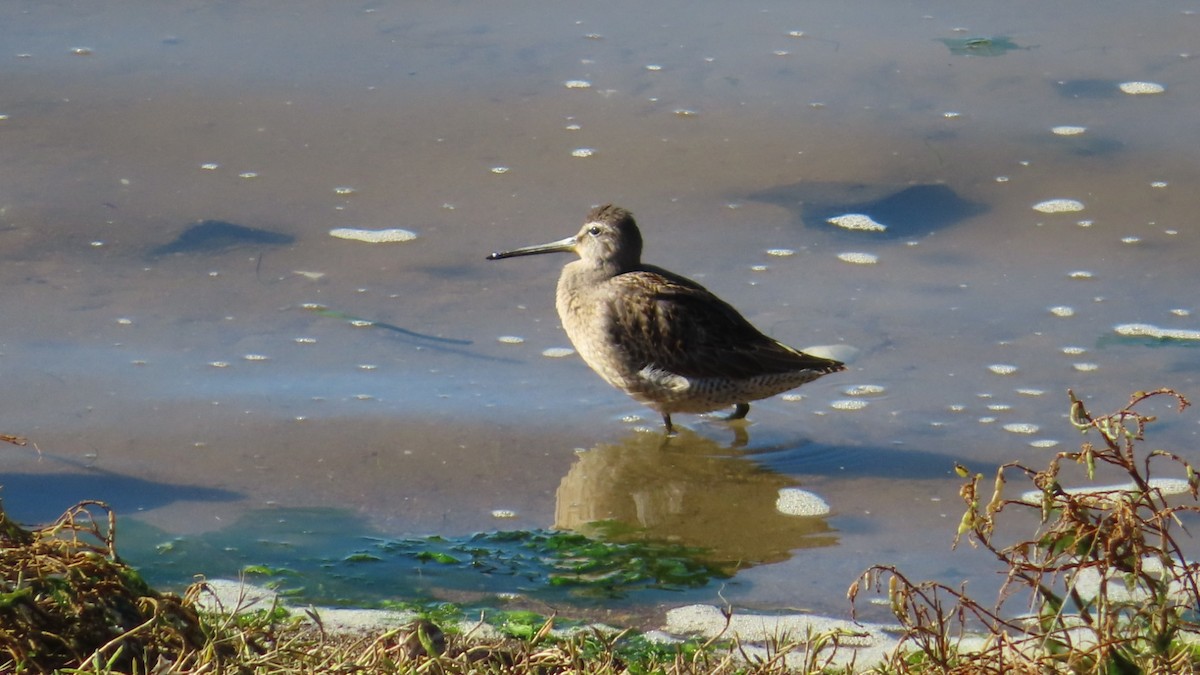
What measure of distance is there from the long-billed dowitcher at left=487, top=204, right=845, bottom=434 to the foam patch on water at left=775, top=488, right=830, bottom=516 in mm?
632

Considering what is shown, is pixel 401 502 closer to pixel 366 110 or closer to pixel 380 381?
pixel 380 381

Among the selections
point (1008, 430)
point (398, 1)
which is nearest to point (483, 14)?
point (398, 1)

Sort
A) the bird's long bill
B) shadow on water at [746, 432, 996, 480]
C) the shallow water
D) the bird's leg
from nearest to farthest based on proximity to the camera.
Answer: the shallow water, shadow on water at [746, 432, 996, 480], the bird's leg, the bird's long bill

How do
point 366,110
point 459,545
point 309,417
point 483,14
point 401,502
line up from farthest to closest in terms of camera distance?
point 483,14 → point 366,110 → point 309,417 → point 401,502 → point 459,545

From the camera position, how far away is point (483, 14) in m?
9.24

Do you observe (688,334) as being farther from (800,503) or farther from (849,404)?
(800,503)

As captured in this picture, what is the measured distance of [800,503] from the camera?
4879 millimetres

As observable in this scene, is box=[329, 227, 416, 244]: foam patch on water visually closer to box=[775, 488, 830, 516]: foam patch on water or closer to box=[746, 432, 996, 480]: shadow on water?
box=[746, 432, 996, 480]: shadow on water

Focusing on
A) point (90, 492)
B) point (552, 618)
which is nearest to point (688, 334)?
point (90, 492)

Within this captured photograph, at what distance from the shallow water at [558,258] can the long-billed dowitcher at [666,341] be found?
0.17m

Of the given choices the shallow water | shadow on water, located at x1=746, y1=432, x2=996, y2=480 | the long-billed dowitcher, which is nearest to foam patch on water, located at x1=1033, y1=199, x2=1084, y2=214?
the shallow water

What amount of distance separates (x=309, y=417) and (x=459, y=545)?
1.09 meters

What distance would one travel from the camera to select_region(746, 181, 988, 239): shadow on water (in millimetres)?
6879

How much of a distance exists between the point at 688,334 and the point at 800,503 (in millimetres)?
1001
